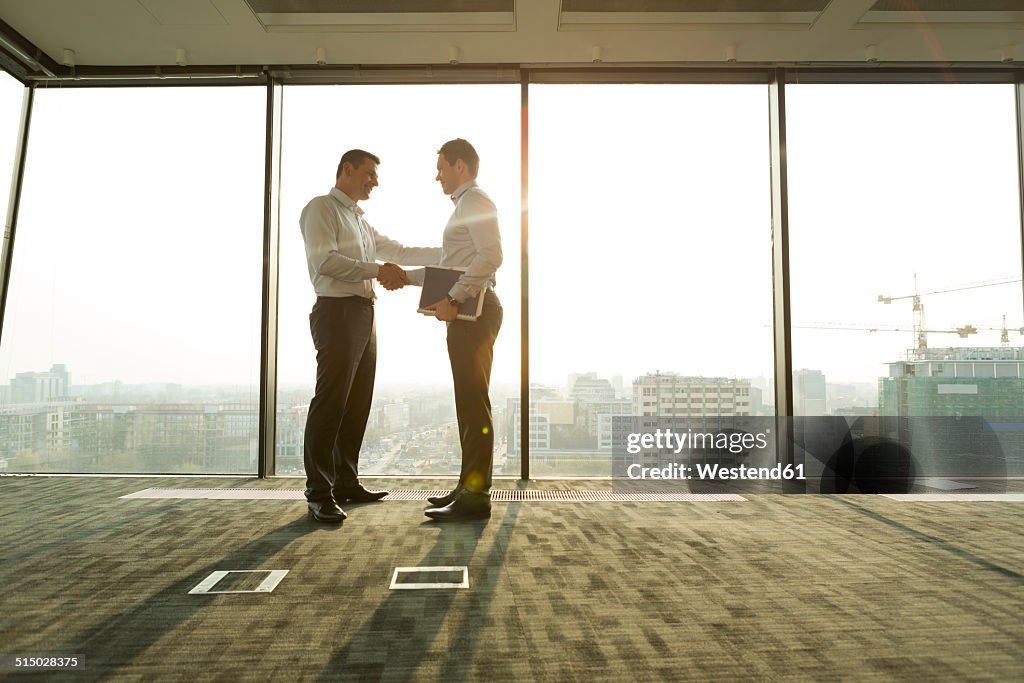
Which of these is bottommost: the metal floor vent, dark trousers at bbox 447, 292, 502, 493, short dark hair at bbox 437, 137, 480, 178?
the metal floor vent

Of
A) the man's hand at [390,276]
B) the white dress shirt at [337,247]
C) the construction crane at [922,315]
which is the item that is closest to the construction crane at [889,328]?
the construction crane at [922,315]

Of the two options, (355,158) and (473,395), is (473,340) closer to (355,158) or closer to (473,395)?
(473,395)

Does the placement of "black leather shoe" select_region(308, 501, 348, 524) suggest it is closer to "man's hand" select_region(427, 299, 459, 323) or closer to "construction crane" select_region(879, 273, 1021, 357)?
"man's hand" select_region(427, 299, 459, 323)

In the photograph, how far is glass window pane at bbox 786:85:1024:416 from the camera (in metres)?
3.69

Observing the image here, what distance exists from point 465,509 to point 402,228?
5.95 ft

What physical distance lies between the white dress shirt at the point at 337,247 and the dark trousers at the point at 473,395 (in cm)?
46

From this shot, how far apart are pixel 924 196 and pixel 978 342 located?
945 millimetres

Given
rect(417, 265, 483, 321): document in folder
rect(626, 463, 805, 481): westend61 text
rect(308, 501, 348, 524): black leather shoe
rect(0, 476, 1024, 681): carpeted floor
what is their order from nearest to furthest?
rect(0, 476, 1024, 681): carpeted floor
rect(308, 501, 348, 524): black leather shoe
rect(417, 265, 483, 321): document in folder
rect(626, 463, 805, 481): westend61 text

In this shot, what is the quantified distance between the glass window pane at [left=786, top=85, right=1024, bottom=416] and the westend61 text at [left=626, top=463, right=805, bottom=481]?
1.55 feet

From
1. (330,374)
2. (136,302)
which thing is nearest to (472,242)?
(330,374)

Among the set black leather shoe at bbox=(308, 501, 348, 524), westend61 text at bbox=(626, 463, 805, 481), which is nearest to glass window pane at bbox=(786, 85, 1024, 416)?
westend61 text at bbox=(626, 463, 805, 481)

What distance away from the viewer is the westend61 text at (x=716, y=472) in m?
3.52

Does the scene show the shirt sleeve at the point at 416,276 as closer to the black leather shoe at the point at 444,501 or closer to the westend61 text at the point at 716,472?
the black leather shoe at the point at 444,501

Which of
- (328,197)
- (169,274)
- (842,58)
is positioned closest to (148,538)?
(328,197)
